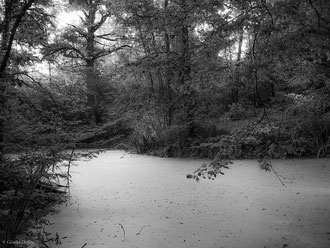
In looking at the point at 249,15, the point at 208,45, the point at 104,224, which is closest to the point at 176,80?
the point at 208,45

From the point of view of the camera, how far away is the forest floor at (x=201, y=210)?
185cm

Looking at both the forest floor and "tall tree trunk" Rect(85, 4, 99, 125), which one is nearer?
the forest floor

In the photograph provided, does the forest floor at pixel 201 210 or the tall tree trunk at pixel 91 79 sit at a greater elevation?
the tall tree trunk at pixel 91 79

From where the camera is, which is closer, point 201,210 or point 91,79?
point 201,210

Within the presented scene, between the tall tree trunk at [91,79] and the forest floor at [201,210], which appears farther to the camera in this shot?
the tall tree trunk at [91,79]

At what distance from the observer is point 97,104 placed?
852 centimetres

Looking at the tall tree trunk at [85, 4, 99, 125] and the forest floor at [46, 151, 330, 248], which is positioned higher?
the tall tree trunk at [85, 4, 99, 125]

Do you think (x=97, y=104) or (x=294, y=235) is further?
(x=97, y=104)

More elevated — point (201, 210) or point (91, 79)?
point (91, 79)

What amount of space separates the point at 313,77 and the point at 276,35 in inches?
23.2

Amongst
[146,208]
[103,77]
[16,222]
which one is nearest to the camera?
[16,222]

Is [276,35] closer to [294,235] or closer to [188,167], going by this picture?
[294,235]

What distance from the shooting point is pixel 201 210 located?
2.35m

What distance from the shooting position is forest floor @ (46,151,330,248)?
1853mm
